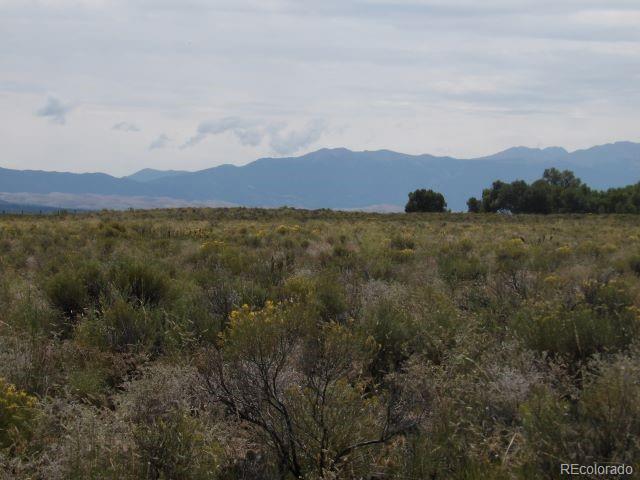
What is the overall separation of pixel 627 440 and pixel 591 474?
0.36 m

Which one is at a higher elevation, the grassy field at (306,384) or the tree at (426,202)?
the tree at (426,202)

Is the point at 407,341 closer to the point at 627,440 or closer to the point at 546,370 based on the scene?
the point at 546,370

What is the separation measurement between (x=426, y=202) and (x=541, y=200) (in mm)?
17849

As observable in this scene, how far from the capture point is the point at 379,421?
4.41 meters

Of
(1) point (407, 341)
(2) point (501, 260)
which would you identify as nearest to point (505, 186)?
(2) point (501, 260)

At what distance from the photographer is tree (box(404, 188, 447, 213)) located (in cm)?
7681

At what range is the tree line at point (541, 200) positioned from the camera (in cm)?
7431

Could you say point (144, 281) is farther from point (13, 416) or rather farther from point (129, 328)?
point (13, 416)

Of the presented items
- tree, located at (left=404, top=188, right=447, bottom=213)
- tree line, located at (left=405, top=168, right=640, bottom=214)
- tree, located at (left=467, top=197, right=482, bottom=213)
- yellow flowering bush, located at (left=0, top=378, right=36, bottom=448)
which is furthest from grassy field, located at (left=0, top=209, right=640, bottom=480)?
tree, located at (left=467, top=197, right=482, bottom=213)

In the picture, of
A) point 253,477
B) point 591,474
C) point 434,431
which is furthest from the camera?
point 434,431

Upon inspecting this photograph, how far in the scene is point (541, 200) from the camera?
81062mm

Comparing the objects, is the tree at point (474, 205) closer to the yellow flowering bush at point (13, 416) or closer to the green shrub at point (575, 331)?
the green shrub at point (575, 331)

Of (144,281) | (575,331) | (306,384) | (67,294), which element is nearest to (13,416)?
(306,384)

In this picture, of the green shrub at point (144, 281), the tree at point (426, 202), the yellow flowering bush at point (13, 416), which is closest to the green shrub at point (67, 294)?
the green shrub at point (144, 281)
